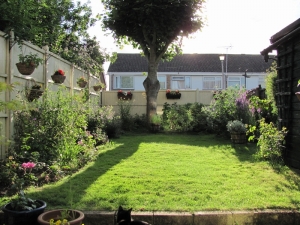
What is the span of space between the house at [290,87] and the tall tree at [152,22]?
6.80m

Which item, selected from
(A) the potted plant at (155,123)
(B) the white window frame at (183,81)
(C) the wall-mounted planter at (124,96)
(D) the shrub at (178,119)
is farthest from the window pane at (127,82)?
(A) the potted plant at (155,123)

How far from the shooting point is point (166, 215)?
4043 mm

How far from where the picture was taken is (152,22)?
13.5 m

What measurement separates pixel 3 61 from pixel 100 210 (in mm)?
3558

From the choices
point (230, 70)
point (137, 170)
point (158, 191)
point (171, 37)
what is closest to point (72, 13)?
point (171, 37)

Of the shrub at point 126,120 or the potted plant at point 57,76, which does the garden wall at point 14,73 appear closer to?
the potted plant at point 57,76

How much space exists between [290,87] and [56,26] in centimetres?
753

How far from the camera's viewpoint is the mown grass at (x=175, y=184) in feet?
14.5

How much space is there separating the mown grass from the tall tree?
7.23m

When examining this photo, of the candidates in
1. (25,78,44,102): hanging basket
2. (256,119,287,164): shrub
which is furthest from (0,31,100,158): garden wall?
(256,119,287,164): shrub

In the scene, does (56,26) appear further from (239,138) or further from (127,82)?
(127,82)

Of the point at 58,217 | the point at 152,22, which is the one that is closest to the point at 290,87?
the point at 58,217

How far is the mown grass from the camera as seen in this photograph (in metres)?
4.42

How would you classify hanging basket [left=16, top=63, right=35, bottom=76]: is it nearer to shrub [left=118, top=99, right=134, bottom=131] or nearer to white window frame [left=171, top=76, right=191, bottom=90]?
shrub [left=118, top=99, right=134, bottom=131]
